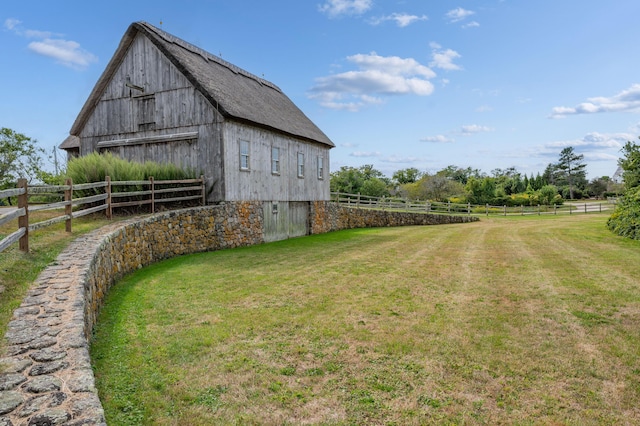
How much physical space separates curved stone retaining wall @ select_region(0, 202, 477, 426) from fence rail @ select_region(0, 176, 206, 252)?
70 cm

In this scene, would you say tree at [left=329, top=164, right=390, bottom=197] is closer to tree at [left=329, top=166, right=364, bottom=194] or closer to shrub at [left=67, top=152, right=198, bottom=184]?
tree at [left=329, top=166, right=364, bottom=194]

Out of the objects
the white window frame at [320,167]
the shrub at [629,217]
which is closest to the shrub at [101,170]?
the white window frame at [320,167]

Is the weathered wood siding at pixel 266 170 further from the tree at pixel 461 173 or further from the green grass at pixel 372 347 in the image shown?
the tree at pixel 461 173

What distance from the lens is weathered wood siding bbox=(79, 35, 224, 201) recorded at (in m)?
15.7

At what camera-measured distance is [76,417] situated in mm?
2859

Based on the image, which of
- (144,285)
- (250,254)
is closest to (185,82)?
(250,254)

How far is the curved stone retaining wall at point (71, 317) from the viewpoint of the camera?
3012mm

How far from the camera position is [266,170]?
18.1 metres

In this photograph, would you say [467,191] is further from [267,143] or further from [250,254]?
[250,254]

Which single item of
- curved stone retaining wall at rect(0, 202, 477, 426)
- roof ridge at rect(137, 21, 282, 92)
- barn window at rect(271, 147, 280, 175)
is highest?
roof ridge at rect(137, 21, 282, 92)

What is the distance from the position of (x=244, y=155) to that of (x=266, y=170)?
1.66m

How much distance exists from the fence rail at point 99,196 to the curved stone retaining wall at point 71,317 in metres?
0.70

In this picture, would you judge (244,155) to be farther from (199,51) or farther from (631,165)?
(631,165)

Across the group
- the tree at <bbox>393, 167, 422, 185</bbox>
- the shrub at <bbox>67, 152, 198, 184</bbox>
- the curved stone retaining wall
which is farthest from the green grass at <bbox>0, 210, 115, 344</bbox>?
the tree at <bbox>393, 167, 422, 185</bbox>
